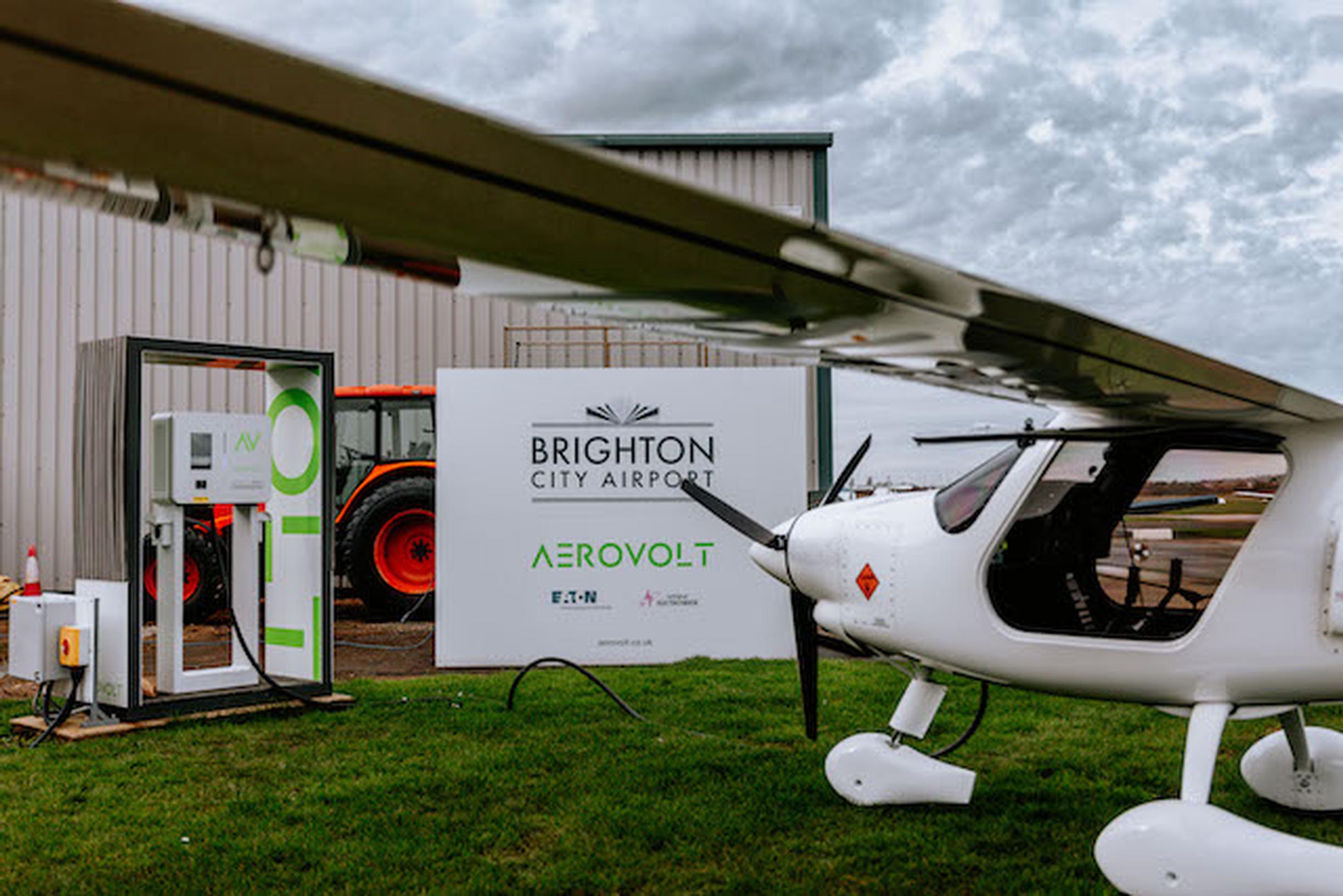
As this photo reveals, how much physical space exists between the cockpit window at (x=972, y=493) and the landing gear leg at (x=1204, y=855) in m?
1.13

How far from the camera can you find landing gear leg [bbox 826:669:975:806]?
470cm

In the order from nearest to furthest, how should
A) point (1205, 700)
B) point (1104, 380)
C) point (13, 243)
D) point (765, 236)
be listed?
1. point (765, 236)
2. point (1104, 380)
3. point (1205, 700)
4. point (13, 243)

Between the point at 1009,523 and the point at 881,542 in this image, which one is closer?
the point at 1009,523

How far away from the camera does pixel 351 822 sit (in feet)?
15.1

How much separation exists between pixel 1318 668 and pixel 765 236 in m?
2.62

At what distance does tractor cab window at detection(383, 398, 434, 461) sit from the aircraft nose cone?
6.78 m

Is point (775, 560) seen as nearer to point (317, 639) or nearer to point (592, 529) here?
point (317, 639)

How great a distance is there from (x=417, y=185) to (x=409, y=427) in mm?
9845

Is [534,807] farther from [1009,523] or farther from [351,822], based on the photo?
[1009,523]

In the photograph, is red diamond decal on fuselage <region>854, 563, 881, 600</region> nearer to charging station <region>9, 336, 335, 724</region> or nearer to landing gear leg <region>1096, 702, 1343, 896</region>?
landing gear leg <region>1096, 702, 1343, 896</region>

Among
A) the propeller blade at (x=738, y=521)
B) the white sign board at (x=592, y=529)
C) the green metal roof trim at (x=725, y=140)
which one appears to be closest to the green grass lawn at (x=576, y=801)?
the propeller blade at (x=738, y=521)

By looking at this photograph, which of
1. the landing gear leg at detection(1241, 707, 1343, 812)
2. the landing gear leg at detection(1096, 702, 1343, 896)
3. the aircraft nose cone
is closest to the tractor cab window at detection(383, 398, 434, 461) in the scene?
the aircraft nose cone

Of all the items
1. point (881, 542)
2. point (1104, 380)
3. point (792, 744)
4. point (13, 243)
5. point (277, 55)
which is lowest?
point (792, 744)

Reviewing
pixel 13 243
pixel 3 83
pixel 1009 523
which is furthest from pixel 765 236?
pixel 13 243
